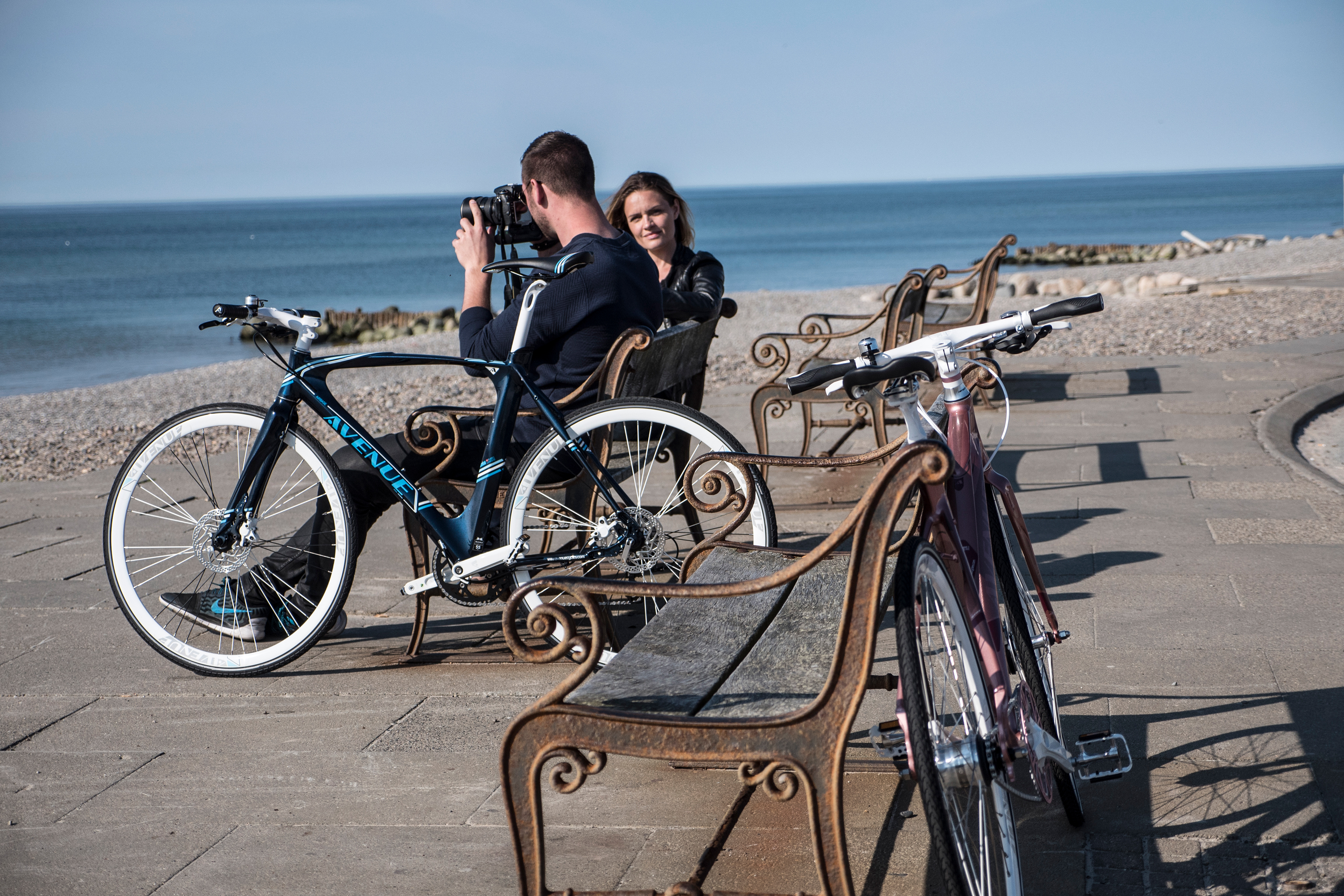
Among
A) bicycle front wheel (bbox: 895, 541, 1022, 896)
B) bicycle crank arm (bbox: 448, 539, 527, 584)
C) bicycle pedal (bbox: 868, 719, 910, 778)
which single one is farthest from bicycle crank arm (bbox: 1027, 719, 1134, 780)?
bicycle crank arm (bbox: 448, 539, 527, 584)

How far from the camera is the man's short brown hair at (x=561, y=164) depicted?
4230 millimetres

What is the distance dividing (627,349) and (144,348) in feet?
101

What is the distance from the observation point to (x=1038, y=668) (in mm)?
2625

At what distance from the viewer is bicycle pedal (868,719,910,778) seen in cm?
Answer: 244

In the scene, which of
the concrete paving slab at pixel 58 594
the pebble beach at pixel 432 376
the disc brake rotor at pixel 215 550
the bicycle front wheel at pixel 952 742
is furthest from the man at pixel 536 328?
the pebble beach at pixel 432 376

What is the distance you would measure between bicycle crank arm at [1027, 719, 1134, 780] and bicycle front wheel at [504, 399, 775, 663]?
112 cm

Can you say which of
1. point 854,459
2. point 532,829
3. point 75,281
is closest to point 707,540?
point 854,459

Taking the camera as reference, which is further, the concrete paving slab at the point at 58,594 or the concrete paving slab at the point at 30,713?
the concrete paving slab at the point at 58,594

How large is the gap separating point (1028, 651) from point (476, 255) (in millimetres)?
2367

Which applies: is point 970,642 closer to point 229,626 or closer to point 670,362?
point 670,362

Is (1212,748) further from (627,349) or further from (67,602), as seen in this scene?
(67,602)

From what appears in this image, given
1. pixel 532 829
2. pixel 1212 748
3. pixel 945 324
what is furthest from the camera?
pixel 945 324

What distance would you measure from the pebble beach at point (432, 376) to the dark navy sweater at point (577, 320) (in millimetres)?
5853

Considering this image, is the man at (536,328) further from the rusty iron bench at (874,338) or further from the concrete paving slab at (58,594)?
the rusty iron bench at (874,338)
